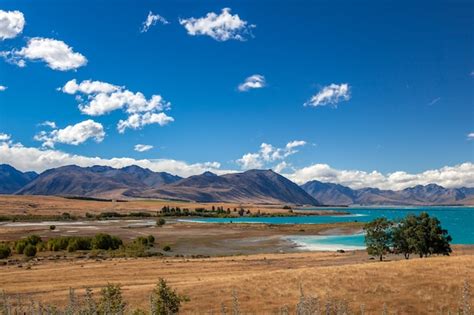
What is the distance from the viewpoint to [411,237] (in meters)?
82.1

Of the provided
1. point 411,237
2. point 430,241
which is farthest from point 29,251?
point 430,241

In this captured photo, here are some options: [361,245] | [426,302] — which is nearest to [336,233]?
[361,245]

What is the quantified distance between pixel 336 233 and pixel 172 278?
406ft

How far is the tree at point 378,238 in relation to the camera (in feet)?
277

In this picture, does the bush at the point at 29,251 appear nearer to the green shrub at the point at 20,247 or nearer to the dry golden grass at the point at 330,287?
the green shrub at the point at 20,247

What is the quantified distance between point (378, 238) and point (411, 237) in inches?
240

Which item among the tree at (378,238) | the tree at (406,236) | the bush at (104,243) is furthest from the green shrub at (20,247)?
the tree at (406,236)

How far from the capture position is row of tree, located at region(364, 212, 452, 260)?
8050cm

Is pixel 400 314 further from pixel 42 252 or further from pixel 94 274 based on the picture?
pixel 42 252

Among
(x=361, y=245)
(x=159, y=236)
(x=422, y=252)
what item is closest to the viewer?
(x=422, y=252)

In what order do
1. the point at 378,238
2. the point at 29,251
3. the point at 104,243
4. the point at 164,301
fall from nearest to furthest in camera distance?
the point at 164,301 → the point at 378,238 → the point at 29,251 → the point at 104,243

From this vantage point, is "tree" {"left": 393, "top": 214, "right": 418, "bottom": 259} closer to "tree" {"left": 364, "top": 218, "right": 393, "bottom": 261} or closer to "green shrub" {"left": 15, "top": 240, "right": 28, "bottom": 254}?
"tree" {"left": 364, "top": 218, "right": 393, "bottom": 261}

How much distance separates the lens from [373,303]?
40.9 metres

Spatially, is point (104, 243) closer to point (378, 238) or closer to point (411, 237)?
point (378, 238)
